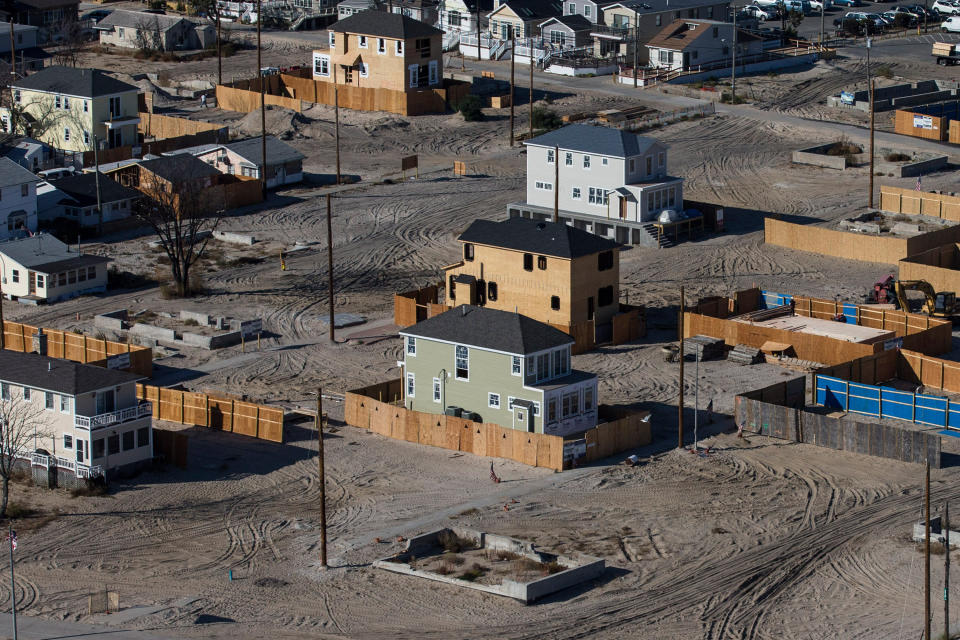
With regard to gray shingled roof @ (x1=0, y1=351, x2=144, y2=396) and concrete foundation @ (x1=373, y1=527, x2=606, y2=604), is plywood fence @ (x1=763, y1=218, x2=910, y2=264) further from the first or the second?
gray shingled roof @ (x1=0, y1=351, x2=144, y2=396)

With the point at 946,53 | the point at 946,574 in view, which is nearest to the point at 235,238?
the point at 946,574

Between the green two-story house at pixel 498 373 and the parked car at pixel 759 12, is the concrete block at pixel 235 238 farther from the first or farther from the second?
the parked car at pixel 759 12

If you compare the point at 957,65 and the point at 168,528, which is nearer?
the point at 168,528

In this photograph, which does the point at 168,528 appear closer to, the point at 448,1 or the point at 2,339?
the point at 2,339

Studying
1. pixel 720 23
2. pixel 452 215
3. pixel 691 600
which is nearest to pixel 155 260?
pixel 452 215

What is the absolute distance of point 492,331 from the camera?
62469mm

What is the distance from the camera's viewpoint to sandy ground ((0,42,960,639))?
4850 cm

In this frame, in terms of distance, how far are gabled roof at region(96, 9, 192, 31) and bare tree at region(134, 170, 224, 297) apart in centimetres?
4779

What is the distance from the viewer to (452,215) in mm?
94812

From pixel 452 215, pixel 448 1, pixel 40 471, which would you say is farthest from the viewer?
pixel 448 1

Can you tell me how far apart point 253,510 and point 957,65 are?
86130 mm

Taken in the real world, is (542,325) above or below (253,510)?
above

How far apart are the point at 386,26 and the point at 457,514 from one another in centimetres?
6975

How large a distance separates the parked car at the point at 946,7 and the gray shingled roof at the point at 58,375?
332 ft
